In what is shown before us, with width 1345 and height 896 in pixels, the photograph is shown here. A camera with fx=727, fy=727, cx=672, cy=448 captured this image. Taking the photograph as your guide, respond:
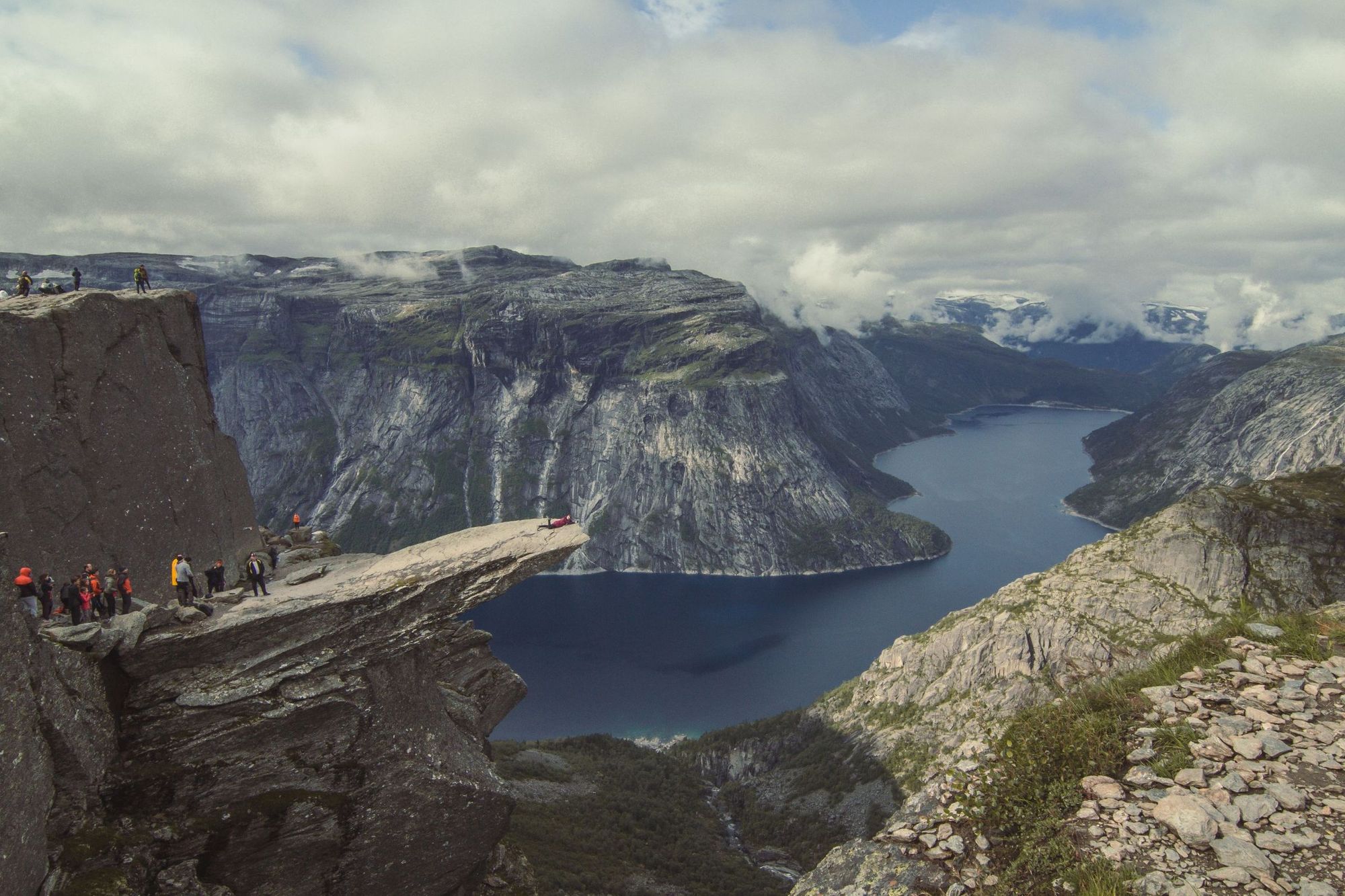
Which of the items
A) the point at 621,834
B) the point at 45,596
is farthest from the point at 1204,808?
the point at 621,834

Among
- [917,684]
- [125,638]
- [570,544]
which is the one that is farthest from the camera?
[917,684]

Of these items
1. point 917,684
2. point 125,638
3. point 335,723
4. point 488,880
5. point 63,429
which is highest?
point 63,429

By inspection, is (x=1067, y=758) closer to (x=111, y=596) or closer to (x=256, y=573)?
(x=256, y=573)

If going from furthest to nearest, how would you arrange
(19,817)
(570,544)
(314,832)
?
(570,544), (314,832), (19,817)

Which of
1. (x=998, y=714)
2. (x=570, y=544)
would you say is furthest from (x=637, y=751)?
(x=570, y=544)

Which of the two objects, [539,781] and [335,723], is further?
[539,781]

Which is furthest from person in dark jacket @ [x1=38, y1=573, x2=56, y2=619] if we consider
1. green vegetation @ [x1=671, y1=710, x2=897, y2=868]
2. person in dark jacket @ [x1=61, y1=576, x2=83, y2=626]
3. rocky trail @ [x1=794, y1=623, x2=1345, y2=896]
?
green vegetation @ [x1=671, y1=710, x2=897, y2=868]

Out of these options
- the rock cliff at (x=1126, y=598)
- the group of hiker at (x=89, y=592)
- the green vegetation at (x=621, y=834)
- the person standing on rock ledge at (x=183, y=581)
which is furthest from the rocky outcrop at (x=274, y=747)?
the rock cliff at (x=1126, y=598)

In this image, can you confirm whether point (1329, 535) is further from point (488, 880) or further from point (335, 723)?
point (335, 723)
